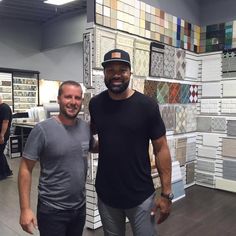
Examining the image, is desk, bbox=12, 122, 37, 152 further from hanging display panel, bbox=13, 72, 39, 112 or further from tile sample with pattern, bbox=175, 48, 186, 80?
tile sample with pattern, bbox=175, 48, 186, 80

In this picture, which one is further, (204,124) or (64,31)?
(64,31)

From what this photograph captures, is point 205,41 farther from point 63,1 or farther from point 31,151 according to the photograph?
point 31,151

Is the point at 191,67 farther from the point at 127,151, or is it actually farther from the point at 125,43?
the point at 127,151

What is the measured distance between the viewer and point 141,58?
3.50 m

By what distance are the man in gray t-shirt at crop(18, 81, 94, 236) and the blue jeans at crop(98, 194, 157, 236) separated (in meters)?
0.23

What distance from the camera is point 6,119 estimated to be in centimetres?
513

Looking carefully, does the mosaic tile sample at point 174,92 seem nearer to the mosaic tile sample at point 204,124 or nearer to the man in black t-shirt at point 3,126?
the mosaic tile sample at point 204,124

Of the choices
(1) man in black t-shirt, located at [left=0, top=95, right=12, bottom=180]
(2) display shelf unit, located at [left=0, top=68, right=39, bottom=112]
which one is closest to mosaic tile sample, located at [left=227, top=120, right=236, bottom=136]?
(1) man in black t-shirt, located at [left=0, top=95, right=12, bottom=180]

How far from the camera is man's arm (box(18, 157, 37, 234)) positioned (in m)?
1.60

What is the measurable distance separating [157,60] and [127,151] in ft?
7.56

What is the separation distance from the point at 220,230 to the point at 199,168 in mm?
1592

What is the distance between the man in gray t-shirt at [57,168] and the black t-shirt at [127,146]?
17cm

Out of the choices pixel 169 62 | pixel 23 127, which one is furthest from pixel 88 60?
pixel 23 127

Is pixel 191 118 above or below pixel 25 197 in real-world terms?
above
